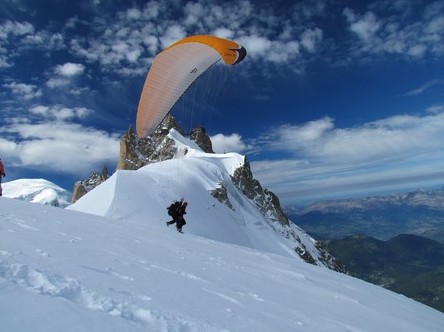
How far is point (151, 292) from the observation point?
597cm

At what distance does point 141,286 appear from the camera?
20.1ft

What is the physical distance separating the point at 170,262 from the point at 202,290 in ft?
6.82

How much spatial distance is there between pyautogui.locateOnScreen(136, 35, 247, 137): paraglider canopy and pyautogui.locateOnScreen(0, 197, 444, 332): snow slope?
12.2 meters

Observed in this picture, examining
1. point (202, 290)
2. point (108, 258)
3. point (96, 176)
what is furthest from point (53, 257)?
point (96, 176)

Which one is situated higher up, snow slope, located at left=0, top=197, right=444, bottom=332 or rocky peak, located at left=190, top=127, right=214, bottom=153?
rocky peak, located at left=190, top=127, right=214, bottom=153

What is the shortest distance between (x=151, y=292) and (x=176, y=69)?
1787 centimetres

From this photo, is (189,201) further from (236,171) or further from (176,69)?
(236,171)

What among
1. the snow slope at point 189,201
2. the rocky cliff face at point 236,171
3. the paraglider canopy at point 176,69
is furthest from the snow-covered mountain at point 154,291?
the rocky cliff face at point 236,171

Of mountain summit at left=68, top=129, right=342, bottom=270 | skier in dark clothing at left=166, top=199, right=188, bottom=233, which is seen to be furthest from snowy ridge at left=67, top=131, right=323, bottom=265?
skier in dark clothing at left=166, top=199, right=188, bottom=233

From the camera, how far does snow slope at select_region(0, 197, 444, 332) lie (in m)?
4.37

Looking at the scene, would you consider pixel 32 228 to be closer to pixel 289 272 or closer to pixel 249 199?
pixel 289 272

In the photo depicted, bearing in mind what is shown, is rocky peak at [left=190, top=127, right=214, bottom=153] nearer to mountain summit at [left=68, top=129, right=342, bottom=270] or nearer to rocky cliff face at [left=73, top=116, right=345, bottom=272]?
rocky cliff face at [left=73, top=116, right=345, bottom=272]

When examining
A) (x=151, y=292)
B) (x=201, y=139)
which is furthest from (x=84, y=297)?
(x=201, y=139)

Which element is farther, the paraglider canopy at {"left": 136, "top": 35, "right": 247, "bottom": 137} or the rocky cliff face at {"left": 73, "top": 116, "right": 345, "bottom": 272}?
the rocky cliff face at {"left": 73, "top": 116, "right": 345, "bottom": 272}
